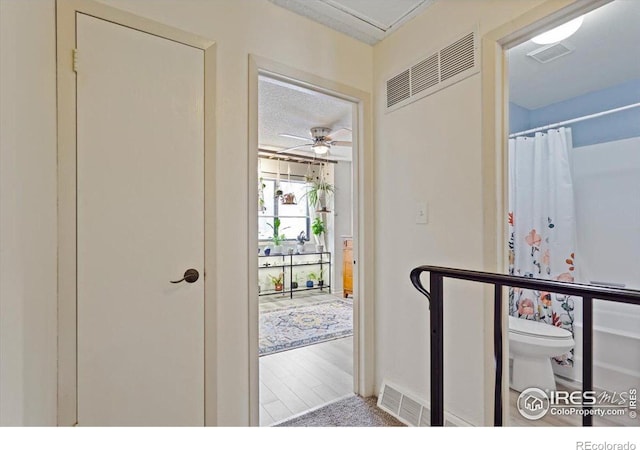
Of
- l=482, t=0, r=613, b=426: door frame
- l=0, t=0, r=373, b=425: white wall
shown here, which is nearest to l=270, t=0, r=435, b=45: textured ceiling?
l=0, t=0, r=373, b=425: white wall

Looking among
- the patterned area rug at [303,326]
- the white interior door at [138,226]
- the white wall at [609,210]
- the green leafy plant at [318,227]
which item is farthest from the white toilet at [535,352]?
the green leafy plant at [318,227]

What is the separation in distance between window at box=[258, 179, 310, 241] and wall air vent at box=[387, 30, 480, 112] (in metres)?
3.63

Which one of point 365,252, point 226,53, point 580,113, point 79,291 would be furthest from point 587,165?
point 79,291

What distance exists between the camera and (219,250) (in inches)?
66.2

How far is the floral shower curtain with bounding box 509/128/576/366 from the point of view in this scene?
2.59 meters

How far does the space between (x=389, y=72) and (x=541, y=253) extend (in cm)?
194

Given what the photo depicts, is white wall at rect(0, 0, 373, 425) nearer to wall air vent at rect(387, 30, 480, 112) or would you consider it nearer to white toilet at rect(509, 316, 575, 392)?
wall air vent at rect(387, 30, 480, 112)

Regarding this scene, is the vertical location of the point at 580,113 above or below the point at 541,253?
above

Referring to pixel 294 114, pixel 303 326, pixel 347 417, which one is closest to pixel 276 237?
pixel 303 326

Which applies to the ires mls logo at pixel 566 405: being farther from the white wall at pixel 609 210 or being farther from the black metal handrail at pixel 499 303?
the black metal handrail at pixel 499 303

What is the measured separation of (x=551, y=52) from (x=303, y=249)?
4.31 metres

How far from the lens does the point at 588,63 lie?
2.35 meters
